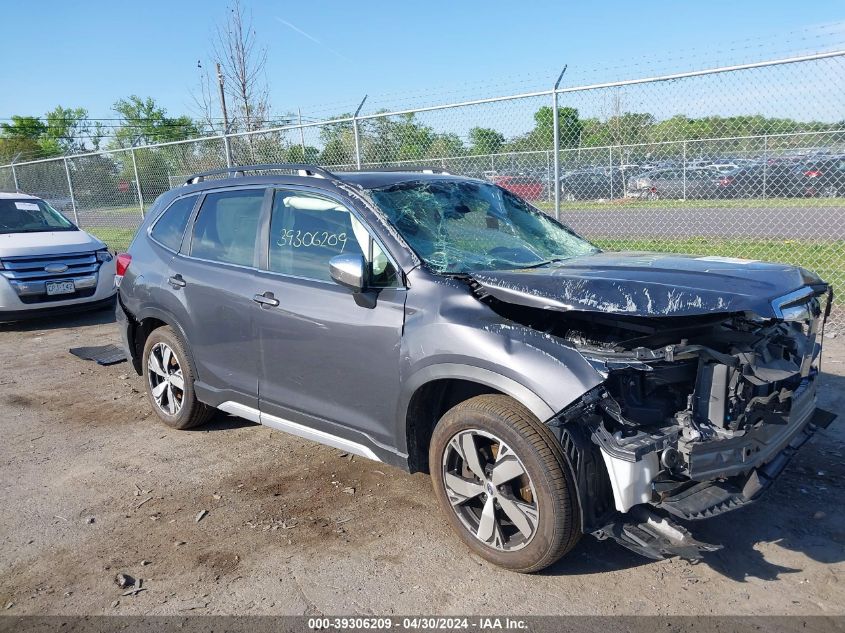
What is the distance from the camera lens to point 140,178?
1493cm

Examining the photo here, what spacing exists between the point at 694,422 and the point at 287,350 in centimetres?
227

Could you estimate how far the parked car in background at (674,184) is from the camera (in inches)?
381

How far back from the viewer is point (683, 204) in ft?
33.7

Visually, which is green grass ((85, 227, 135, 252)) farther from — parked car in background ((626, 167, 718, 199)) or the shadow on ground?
parked car in background ((626, 167, 718, 199))

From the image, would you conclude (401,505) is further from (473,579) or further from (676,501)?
(676,501)

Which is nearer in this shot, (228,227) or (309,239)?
(309,239)

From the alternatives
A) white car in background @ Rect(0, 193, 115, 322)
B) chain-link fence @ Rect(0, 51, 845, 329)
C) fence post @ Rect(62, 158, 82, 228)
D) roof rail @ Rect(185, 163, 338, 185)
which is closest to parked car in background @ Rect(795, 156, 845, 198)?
chain-link fence @ Rect(0, 51, 845, 329)

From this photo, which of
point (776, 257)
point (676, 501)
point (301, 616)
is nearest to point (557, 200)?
point (776, 257)

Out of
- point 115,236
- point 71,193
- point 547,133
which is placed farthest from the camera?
point 115,236

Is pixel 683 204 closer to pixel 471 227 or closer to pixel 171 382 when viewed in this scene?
Answer: pixel 471 227

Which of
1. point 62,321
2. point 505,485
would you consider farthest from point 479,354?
point 62,321

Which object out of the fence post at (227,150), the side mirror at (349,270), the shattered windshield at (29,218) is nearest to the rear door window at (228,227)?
the side mirror at (349,270)

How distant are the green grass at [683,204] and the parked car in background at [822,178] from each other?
0.46 metres

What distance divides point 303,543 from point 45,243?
289 inches
